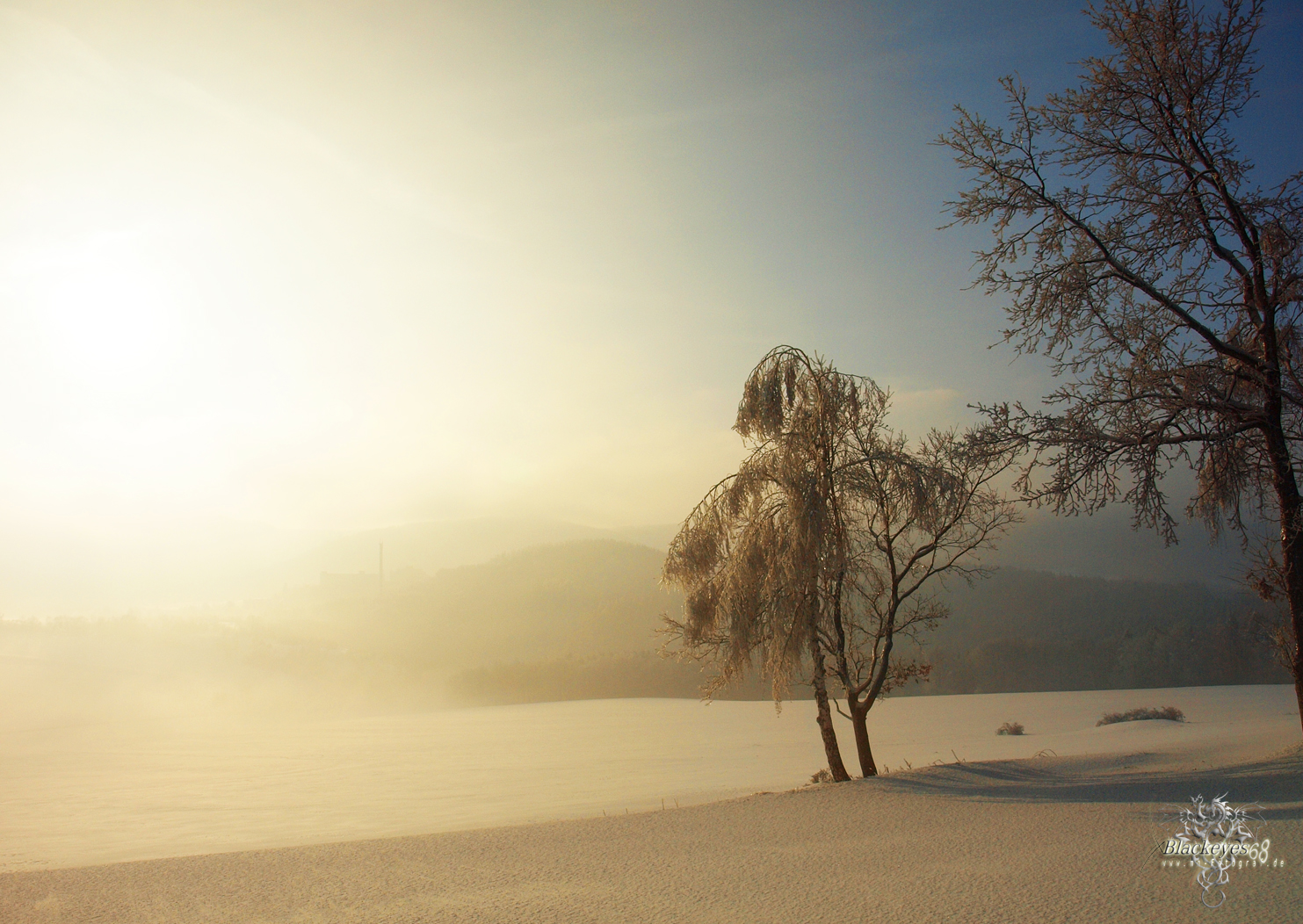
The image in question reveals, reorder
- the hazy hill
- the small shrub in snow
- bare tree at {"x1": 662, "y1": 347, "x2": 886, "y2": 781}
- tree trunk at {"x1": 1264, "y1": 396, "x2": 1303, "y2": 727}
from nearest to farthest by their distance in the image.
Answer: tree trunk at {"x1": 1264, "y1": 396, "x2": 1303, "y2": 727}
bare tree at {"x1": 662, "y1": 347, "x2": 886, "y2": 781}
the small shrub in snow
the hazy hill

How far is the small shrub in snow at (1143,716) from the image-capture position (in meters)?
18.7

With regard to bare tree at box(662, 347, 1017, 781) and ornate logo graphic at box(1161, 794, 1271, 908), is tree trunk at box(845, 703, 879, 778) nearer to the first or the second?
bare tree at box(662, 347, 1017, 781)

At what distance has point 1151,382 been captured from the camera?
8.24m

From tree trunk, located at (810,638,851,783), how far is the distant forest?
23464mm

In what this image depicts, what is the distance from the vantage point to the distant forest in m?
42.1

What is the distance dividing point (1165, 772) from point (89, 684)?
165 feet

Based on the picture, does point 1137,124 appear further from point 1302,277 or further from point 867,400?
point 867,400

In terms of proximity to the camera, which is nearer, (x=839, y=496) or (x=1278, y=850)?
(x=1278, y=850)

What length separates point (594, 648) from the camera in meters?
57.8

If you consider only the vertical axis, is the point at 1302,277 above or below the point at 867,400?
above

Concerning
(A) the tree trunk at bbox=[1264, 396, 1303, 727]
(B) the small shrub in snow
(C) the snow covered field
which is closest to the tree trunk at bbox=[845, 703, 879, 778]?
(C) the snow covered field

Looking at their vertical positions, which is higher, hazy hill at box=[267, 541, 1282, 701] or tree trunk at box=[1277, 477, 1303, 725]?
tree trunk at box=[1277, 477, 1303, 725]

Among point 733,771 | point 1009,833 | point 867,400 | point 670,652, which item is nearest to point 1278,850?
point 1009,833

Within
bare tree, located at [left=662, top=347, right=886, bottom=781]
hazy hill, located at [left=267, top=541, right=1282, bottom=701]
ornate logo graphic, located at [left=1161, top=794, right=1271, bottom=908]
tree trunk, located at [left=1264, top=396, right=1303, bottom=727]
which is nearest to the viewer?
ornate logo graphic, located at [left=1161, top=794, right=1271, bottom=908]
